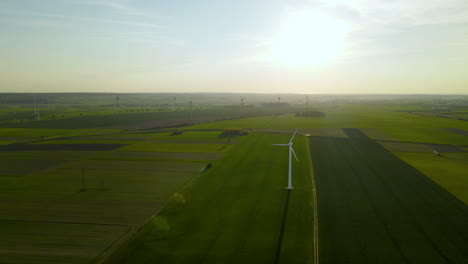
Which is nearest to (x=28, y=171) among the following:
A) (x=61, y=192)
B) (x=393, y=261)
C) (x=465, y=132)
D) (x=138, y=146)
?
(x=61, y=192)

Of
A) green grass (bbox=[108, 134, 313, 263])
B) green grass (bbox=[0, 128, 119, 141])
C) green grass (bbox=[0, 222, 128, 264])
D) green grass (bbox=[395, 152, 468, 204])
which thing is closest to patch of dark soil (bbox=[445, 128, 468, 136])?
green grass (bbox=[395, 152, 468, 204])

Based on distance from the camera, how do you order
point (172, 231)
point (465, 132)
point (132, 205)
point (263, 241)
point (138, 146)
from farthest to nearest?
point (465, 132)
point (138, 146)
point (132, 205)
point (172, 231)
point (263, 241)

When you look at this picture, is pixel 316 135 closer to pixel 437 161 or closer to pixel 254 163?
pixel 437 161

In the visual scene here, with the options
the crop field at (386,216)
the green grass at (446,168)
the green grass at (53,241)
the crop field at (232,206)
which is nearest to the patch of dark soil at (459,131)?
the crop field at (232,206)

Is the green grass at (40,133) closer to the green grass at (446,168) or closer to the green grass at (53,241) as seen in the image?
the green grass at (53,241)

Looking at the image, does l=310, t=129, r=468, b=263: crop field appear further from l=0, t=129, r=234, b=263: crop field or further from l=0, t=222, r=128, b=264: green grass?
l=0, t=129, r=234, b=263: crop field
